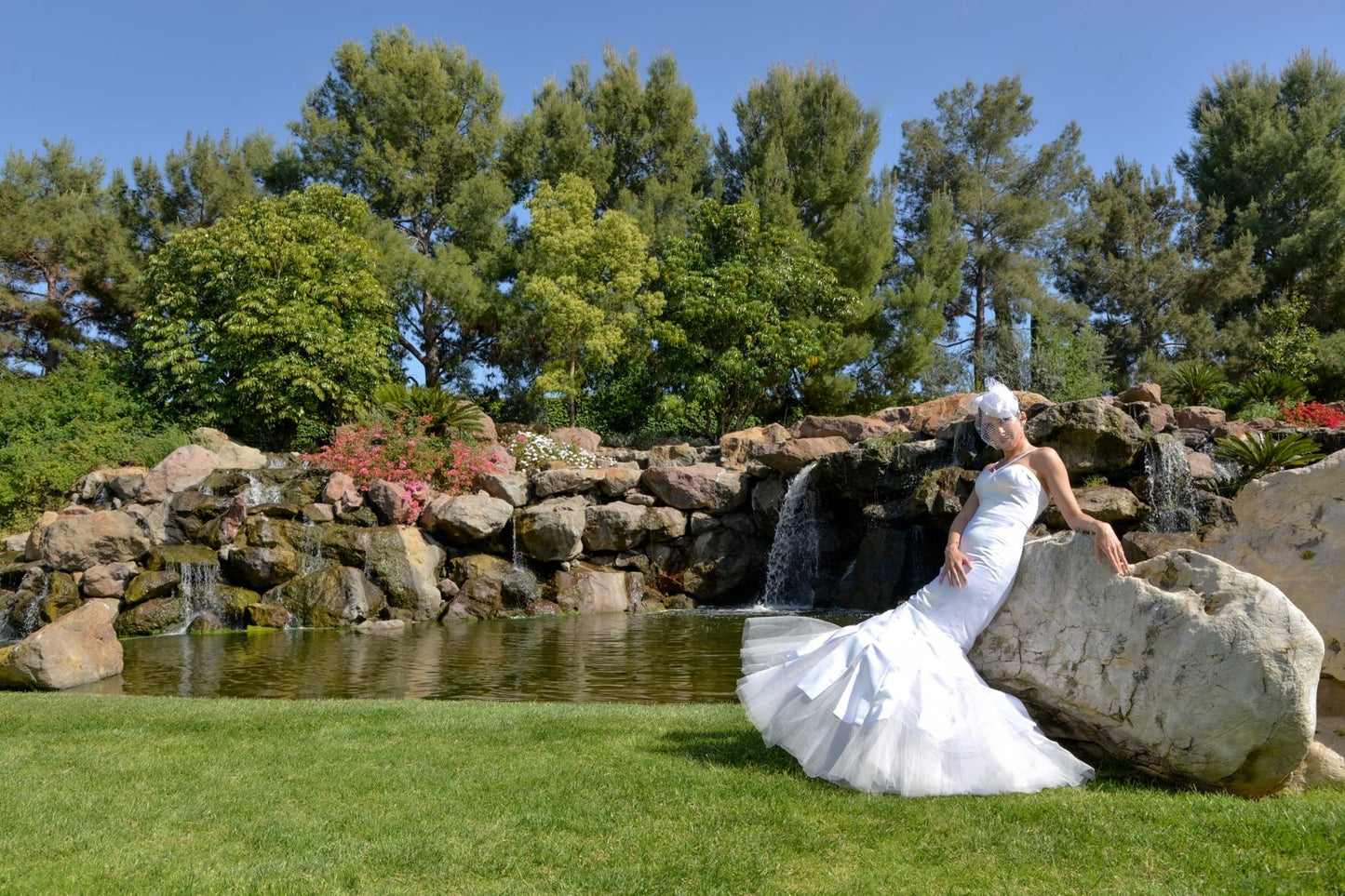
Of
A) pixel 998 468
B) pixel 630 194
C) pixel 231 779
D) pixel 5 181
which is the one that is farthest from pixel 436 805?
pixel 5 181

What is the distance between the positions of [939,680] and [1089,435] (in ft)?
39.7

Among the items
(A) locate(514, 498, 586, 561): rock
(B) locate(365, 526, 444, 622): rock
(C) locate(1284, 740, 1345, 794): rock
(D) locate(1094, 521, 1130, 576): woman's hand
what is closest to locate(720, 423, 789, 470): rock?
(A) locate(514, 498, 586, 561): rock

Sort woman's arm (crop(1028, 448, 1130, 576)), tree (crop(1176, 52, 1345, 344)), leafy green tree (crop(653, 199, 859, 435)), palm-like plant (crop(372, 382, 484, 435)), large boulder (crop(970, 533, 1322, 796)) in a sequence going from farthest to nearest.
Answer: tree (crop(1176, 52, 1345, 344)) < leafy green tree (crop(653, 199, 859, 435)) < palm-like plant (crop(372, 382, 484, 435)) < woman's arm (crop(1028, 448, 1130, 576)) < large boulder (crop(970, 533, 1322, 796))

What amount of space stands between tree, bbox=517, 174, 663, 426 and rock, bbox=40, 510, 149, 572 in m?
12.1

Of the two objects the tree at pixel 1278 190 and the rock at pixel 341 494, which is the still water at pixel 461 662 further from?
the tree at pixel 1278 190

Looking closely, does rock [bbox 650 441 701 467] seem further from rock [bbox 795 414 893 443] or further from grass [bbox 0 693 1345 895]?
grass [bbox 0 693 1345 895]

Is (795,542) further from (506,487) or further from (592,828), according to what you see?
(592,828)

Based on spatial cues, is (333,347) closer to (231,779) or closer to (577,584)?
(577,584)

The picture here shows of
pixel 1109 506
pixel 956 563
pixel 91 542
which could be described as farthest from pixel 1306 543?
pixel 91 542

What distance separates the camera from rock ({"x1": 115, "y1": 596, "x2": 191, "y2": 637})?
15.4 m

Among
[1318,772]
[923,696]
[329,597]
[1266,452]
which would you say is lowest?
[1318,772]

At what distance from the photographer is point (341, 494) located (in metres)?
18.6

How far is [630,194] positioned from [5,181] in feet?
67.5

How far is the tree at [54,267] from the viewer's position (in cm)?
3006
